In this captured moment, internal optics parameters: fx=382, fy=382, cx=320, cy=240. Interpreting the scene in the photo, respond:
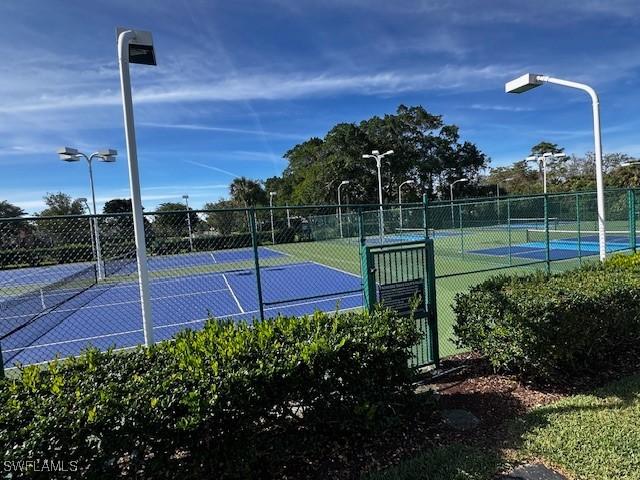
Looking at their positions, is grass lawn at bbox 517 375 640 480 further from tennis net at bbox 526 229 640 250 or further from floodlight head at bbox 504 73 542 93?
tennis net at bbox 526 229 640 250

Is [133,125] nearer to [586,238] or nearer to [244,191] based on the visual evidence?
[586,238]

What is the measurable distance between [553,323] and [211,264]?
14.9 meters

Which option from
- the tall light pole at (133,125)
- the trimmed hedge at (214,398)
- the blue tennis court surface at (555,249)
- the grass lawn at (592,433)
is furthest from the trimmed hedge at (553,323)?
the blue tennis court surface at (555,249)

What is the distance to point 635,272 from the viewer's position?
5.25m

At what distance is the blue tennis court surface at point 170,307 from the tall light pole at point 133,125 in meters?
3.23

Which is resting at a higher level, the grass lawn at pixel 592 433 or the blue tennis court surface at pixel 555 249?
the grass lawn at pixel 592 433

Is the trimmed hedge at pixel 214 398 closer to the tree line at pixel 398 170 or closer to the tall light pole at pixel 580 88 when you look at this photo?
the tall light pole at pixel 580 88

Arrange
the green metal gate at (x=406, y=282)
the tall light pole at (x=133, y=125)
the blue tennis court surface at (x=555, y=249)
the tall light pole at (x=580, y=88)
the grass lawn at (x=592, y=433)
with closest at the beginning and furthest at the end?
the grass lawn at (x=592, y=433) < the tall light pole at (x=133, y=125) < the green metal gate at (x=406, y=282) < the tall light pole at (x=580, y=88) < the blue tennis court surface at (x=555, y=249)

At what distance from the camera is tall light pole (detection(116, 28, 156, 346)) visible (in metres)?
3.41

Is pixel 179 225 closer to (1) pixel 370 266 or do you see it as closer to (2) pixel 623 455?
(1) pixel 370 266

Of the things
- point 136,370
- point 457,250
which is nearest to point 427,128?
point 457,250

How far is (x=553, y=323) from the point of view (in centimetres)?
404

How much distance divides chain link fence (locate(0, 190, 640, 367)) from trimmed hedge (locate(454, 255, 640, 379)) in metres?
1.37

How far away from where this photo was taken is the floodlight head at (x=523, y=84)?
604cm
